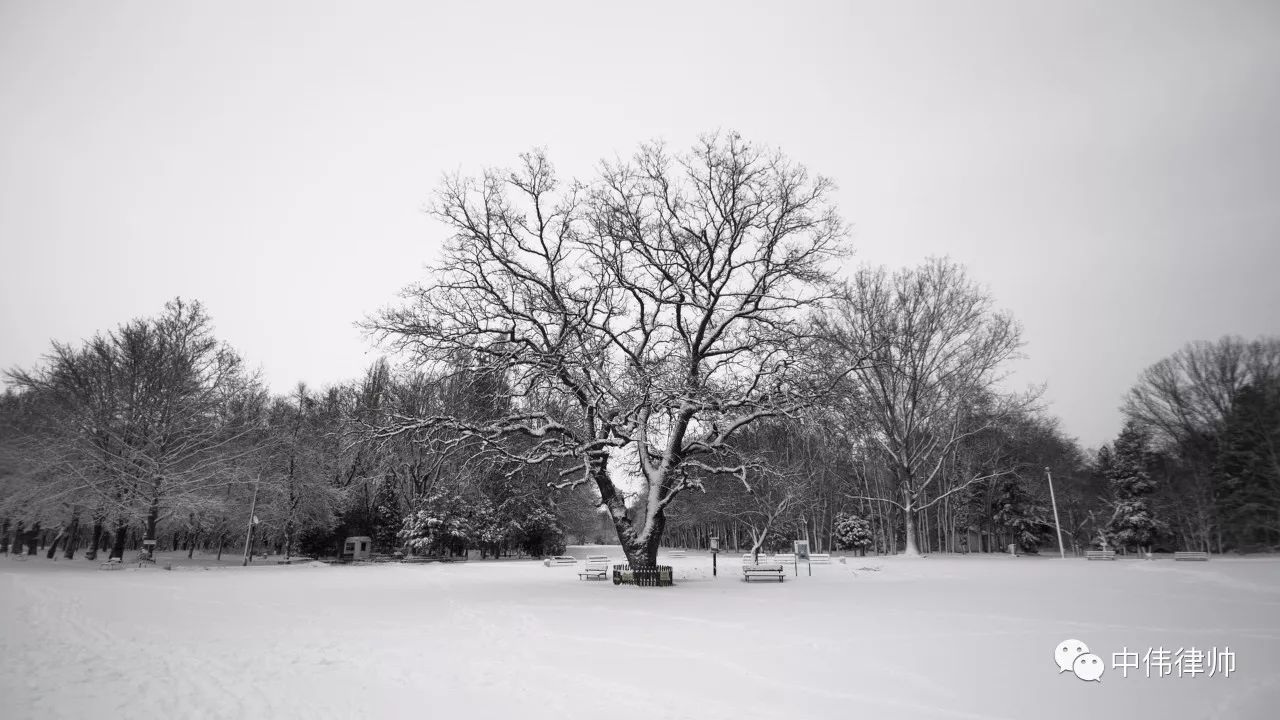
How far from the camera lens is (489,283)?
20406 millimetres

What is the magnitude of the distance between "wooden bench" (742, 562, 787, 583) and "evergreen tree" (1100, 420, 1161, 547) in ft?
136

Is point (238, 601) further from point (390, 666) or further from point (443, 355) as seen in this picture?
point (390, 666)

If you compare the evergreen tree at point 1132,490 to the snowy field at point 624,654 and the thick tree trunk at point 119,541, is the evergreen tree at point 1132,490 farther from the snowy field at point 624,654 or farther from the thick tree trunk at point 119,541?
the thick tree trunk at point 119,541

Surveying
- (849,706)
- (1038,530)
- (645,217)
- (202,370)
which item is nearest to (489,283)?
(645,217)

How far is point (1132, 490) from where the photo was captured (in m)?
47.2

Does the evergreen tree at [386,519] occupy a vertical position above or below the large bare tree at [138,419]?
below

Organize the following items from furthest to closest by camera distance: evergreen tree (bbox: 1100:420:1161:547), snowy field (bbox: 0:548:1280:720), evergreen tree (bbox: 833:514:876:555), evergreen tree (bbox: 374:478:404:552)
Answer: evergreen tree (bbox: 833:514:876:555), evergreen tree (bbox: 374:478:404:552), evergreen tree (bbox: 1100:420:1161:547), snowy field (bbox: 0:548:1280:720)

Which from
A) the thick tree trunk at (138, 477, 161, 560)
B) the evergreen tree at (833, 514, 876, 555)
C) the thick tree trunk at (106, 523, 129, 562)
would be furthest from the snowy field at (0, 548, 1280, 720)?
the evergreen tree at (833, 514, 876, 555)

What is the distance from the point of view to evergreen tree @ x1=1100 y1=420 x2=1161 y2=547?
45.8 metres

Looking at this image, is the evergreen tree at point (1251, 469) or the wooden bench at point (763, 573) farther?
the evergreen tree at point (1251, 469)

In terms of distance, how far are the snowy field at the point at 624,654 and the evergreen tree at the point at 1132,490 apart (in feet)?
127

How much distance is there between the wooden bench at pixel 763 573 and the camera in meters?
20.8

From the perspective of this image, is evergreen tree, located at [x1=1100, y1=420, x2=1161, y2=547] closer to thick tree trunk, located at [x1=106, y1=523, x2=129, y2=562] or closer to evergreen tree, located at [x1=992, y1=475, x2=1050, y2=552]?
evergreen tree, located at [x1=992, y1=475, x2=1050, y2=552]

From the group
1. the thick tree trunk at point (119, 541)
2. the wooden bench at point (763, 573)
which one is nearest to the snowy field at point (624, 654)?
the wooden bench at point (763, 573)
